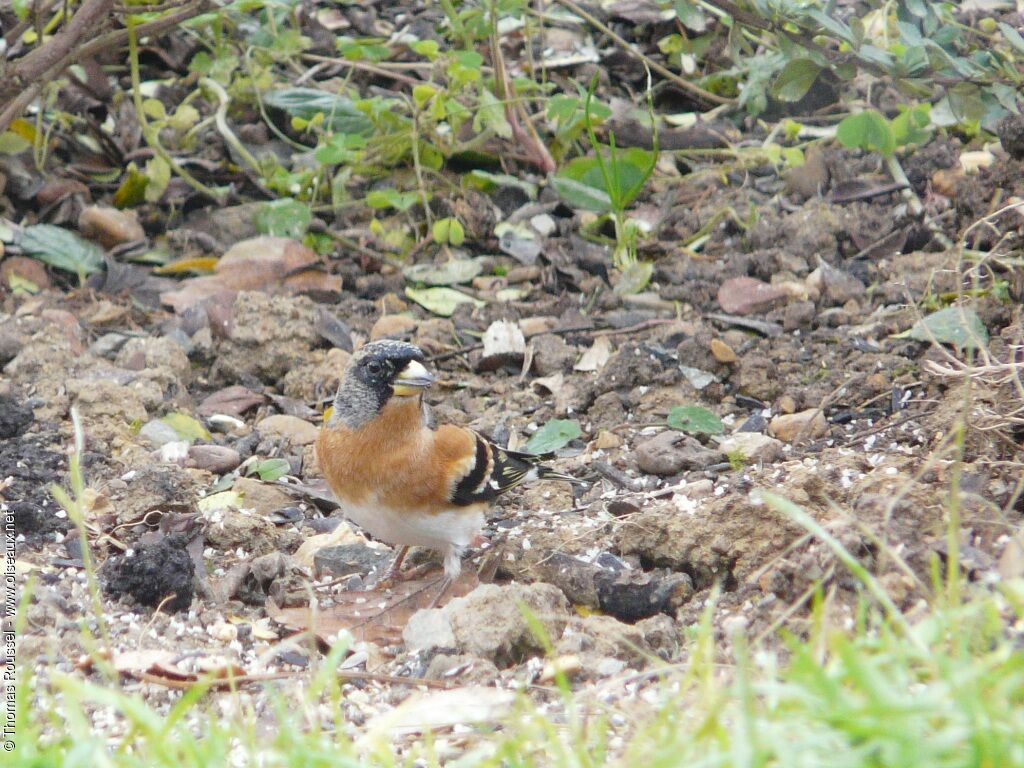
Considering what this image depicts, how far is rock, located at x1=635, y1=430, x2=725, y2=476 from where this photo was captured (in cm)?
427

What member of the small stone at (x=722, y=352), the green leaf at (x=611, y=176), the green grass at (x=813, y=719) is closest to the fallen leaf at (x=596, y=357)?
the small stone at (x=722, y=352)

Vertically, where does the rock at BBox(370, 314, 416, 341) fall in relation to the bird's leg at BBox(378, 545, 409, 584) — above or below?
above

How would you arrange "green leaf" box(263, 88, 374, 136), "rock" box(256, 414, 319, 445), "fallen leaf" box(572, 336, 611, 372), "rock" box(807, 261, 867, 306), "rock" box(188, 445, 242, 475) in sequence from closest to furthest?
"rock" box(188, 445, 242, 475) → "rock" box(256, 414, 319, 445) → "fallen leaf" box(572, 336, 611, 372) → "rock" box(807, 261, 867, 306) → "green leaf" box(263, 88, 374, 136)

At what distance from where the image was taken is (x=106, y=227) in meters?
5.85

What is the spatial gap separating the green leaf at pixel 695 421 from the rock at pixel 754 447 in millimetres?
63

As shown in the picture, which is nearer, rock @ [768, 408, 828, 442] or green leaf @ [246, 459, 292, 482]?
rock @ [768, 408, 828, 442]

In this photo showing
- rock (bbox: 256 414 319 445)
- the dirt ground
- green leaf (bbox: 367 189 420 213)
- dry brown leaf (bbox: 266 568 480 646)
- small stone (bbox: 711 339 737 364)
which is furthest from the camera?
green leaf (bbox: 367 189 420 213)

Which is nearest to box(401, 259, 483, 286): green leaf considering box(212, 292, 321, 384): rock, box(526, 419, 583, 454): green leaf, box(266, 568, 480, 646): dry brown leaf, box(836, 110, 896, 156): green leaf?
box(212, 292, 321, 384): rock

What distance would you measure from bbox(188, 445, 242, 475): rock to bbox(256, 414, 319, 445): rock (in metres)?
0.24

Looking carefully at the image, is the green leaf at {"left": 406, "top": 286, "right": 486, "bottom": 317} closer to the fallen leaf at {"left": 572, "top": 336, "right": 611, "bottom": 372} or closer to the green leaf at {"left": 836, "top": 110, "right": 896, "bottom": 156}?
the fallen leaf at {"left": 572, "top": 336, "right": 611, "bottom": 372}

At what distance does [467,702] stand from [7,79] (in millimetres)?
3553

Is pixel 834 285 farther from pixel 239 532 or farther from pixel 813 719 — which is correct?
pixel 813 719

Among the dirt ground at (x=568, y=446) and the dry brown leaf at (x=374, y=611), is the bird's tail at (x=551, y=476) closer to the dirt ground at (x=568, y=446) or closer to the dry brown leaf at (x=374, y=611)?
the dirt ground at (x=568, y=446)

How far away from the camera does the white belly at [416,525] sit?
12.8 feet
